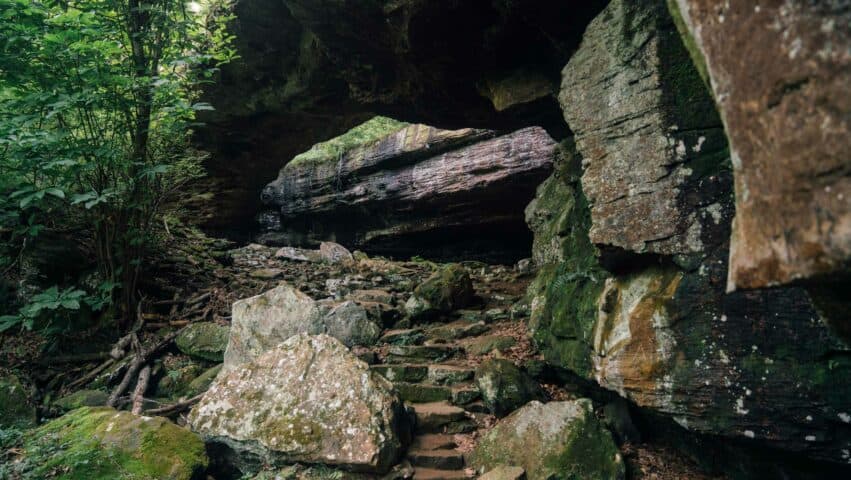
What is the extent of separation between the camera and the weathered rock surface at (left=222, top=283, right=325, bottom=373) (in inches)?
245

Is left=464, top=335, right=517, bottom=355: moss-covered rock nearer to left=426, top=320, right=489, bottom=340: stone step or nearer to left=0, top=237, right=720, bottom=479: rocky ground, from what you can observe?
left=0, top=237, right=720, bottom=479: rocky ground

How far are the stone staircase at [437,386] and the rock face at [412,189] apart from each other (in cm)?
675

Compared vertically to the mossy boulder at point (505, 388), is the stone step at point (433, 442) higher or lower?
lower

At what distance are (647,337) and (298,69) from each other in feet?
26.6

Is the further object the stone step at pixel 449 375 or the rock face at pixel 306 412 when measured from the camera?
the stone step at pixel 449 375

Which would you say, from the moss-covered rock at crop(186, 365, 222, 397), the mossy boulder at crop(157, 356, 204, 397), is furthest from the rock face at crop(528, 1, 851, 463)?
the mossy boulder at crop(157, 356, 204, 397)

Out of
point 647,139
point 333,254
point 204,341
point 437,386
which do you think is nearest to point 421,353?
point 437,386

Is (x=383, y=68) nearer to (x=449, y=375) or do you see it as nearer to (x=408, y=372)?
(x=408, y=372)

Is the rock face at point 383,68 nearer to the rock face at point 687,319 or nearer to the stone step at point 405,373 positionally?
the rock face at point 687,319

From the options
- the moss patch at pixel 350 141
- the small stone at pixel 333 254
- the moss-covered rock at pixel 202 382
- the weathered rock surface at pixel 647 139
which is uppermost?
the moss patch at pixel 350 141

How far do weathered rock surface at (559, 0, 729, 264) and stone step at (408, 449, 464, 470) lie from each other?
2487 mm

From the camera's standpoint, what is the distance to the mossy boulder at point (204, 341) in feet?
22.0

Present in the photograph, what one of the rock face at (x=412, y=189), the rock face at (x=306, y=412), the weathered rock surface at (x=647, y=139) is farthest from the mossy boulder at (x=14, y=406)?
the rock face at (x=412, y=189)

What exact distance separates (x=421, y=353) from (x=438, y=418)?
64.2 inches
